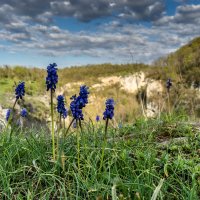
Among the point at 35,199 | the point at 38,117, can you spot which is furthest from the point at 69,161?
the point at 38,117

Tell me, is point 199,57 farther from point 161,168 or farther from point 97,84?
point 161,168

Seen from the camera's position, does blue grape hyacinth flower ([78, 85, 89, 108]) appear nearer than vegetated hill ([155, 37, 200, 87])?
Yes

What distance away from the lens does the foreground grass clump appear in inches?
149

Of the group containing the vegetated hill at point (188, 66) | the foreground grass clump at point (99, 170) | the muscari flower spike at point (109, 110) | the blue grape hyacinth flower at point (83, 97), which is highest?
the vegetated hill at point (188, 66)

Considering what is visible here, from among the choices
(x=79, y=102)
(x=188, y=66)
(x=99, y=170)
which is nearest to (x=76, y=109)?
(x=79, y=102)

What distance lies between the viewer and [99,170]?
13.1ft

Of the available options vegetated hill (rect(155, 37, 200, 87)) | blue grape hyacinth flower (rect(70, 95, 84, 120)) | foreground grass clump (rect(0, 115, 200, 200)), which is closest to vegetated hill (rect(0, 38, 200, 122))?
vegetated hill (rect(155, 37, 200, 87))

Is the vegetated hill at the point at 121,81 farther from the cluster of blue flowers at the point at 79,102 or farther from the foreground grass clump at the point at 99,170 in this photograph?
the cluster of blue flowers at the point at 79,102

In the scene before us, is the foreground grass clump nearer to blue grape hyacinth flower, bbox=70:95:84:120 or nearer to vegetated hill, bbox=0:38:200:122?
blue grape hyacinth flower, bbox=70:95:84:120

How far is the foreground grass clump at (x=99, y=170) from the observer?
3.78 meters

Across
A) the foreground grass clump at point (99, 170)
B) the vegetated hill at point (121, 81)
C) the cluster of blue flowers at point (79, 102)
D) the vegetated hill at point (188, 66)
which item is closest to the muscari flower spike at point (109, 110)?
the cluster of blue flowers at point (79, 102)

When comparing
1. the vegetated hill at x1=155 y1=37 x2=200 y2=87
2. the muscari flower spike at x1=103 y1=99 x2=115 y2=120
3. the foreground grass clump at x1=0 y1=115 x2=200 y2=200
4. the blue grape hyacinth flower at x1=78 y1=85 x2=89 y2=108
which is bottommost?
the foreground grass clump at x1=0 y1=115 x2=200 y2=200

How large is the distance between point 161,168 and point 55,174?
1173mm

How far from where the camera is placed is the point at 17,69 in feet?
86.3
